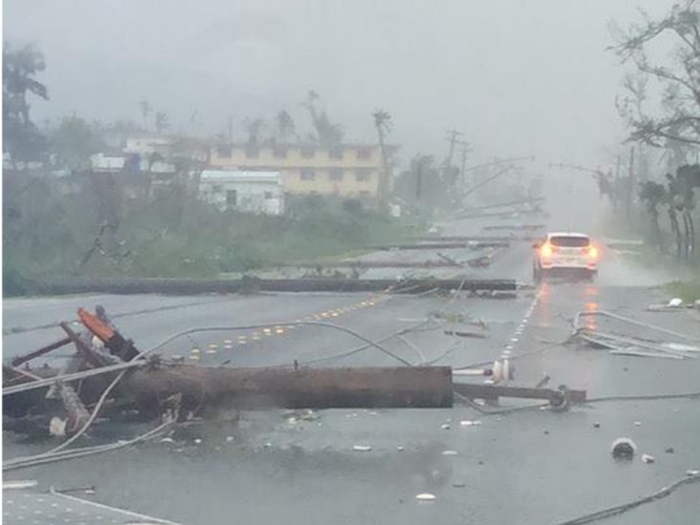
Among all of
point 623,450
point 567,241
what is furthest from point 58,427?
point 567,241

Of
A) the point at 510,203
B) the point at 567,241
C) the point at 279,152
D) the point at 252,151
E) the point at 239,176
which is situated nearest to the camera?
the point at 567,241

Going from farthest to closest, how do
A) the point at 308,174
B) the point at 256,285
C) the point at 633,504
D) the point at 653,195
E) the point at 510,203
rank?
the point at 510,203 → the point at 308,174 → the point at 653,195 → the point at 256,285 → the point at 633,504

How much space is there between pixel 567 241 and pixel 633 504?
37257 mm

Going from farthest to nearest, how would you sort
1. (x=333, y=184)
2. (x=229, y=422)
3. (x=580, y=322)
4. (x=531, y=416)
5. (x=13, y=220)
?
(x=333, y=184) → (x=13, y=220) → (x=580, y=322) → (x=531, y=416) → (x=229, y=422)

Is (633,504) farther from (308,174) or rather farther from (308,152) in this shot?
(308,174)

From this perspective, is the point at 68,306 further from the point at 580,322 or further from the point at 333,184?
the point at 333,184

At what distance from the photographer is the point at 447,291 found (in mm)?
35750

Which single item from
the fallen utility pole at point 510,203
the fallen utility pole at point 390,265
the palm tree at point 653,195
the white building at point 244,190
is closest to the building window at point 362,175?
the white building at point 244,190

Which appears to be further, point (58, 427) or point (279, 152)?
point (279, 152)

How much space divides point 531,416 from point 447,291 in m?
21.6

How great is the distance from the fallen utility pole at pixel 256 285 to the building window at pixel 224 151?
149ft

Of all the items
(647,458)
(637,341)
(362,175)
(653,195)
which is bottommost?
(637,341)

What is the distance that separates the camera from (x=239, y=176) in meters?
82.4

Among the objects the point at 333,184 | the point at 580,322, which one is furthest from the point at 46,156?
the point at 333,184
